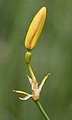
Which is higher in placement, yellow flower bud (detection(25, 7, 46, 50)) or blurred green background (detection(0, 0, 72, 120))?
yellow flower bud (detection(25, 7, 46, 50))

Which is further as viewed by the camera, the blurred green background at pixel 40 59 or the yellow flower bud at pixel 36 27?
the blurred green background at pixel 40 59

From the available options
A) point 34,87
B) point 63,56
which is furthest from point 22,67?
point 34,87

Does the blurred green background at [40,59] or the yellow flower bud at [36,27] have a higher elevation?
the yellow flower bud at [36,27]

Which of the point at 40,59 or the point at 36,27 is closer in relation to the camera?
the point at 36,27

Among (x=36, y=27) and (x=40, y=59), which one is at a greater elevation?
(x=36, y=27)
